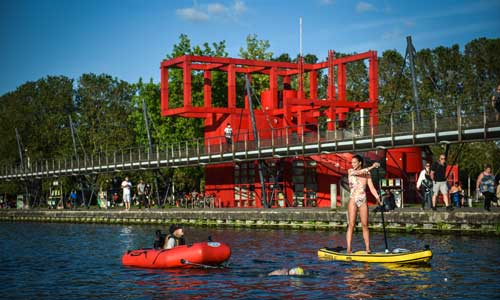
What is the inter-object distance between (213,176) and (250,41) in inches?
1017

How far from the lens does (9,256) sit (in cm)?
2916

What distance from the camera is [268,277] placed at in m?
19.6

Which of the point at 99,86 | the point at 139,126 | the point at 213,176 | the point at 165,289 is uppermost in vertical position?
the point at 99,86

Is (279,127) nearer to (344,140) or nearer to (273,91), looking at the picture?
(273,91)

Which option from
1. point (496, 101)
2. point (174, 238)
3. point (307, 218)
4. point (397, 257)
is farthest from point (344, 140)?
point (397, 257)

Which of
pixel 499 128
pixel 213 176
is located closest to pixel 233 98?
pixel 213 176

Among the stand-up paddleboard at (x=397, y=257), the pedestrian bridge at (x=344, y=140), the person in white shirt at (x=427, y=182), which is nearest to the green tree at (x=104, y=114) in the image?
the pedestrian bridge at (x=344, y=140)

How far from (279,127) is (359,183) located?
38317 millimetres

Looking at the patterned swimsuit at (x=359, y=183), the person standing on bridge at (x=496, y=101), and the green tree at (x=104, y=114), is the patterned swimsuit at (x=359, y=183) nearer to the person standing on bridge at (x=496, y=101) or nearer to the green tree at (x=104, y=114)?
the person standing on bridge at (x=496, y=101)

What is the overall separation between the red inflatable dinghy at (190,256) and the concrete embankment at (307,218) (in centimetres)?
1221

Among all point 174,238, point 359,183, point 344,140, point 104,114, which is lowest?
point 174,238

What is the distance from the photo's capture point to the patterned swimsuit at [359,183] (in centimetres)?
1961

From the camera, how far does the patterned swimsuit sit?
19.6 m

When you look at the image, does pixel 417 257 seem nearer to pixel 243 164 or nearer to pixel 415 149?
pixel 415 149
